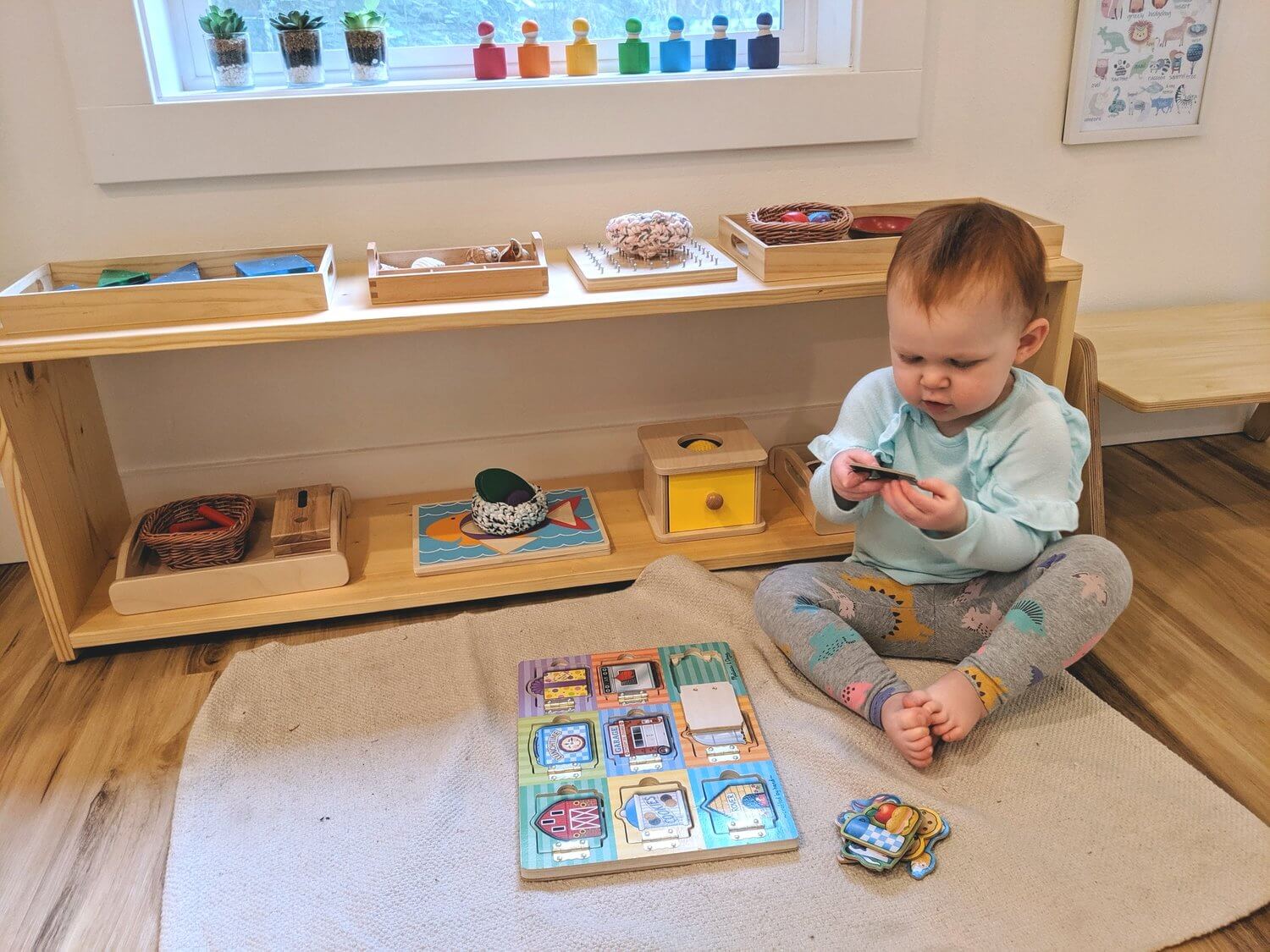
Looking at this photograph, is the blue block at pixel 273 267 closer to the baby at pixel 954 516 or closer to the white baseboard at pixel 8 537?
the white baseboard at pixel 8 537

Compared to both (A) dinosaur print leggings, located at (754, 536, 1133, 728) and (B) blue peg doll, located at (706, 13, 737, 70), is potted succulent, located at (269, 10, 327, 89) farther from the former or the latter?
(A) dinosaur print leggings, located at (754, 536, 1133, 728)

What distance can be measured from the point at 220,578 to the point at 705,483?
2.35ft

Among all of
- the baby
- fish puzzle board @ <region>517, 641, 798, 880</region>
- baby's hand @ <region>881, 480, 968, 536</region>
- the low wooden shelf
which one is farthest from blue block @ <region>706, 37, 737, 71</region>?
fish puzzle board @ <region>517, 641, 798, 880</region>

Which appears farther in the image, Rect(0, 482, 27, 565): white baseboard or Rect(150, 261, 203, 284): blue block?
Rect(0, 482, 27, 565): white baseboard

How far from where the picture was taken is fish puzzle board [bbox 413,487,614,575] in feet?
4.95

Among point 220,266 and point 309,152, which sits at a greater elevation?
point 309,152

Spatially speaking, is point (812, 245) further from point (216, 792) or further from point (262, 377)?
point (216, 792)

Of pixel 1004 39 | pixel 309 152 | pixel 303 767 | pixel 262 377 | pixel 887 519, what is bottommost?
pixel 303 767

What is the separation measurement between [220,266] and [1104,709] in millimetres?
1319

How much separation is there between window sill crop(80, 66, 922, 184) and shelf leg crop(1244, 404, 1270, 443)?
904mm

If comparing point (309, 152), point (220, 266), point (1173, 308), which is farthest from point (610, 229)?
point (1173, 308)

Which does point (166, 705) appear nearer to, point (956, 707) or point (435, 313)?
point (435, 313)

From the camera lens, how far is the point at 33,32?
1.38m

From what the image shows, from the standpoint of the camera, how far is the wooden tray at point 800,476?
1.56 metres
